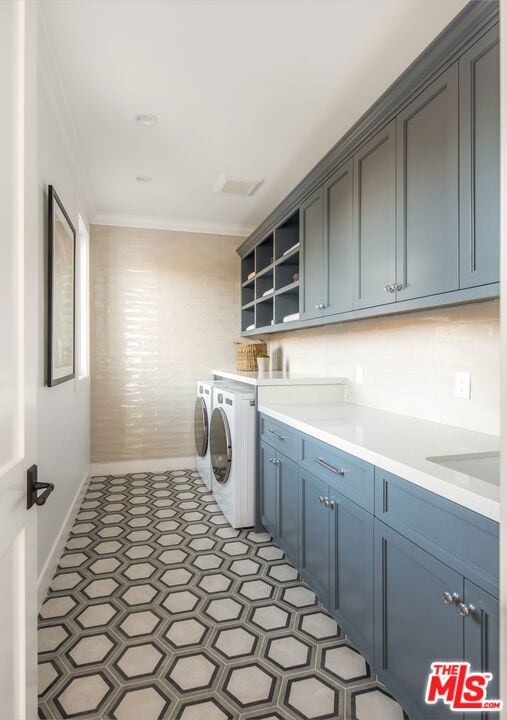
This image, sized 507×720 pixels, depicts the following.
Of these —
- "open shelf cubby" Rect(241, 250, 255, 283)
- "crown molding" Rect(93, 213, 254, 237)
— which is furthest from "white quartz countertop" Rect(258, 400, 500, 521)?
"crown molding" Rect(93, 213, 254, 237)

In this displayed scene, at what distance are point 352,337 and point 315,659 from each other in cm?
178

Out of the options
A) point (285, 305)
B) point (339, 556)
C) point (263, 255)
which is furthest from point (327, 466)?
point (263, 255)

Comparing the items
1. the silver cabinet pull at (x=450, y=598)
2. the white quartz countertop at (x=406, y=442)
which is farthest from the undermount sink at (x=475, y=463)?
the silver cabinet pull at (x=450, y=598)

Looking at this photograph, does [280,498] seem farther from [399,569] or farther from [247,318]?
[247,318]

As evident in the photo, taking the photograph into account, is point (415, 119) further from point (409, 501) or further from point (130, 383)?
point (130, 383)

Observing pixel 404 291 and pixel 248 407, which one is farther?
pixel 248 407

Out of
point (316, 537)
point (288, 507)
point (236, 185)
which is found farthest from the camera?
point (236, 185)

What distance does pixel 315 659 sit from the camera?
165 centimetres

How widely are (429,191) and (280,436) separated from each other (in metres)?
1.44

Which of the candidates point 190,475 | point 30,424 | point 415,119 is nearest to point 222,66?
point 415,119

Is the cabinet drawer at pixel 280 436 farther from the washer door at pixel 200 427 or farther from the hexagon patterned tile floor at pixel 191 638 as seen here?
the washer door at pixel 200 427

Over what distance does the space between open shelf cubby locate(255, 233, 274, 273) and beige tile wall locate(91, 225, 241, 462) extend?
0.67 metres

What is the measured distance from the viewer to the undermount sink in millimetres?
1389

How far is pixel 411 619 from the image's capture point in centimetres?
125
